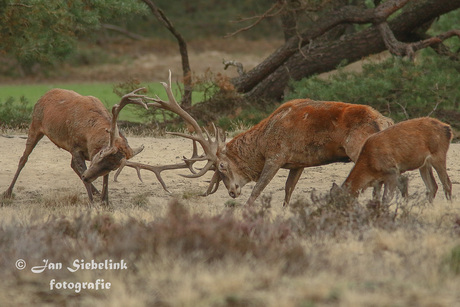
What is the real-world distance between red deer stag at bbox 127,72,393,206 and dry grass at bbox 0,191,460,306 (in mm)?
1603

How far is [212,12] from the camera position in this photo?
2112 inches

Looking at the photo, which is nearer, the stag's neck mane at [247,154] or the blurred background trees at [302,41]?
the stag's neck mane at [247,154]

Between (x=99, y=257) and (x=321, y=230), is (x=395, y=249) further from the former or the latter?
(x=99, y=257)

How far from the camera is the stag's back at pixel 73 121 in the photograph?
1079cm

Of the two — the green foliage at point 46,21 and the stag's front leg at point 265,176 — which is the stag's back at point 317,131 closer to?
the stag's front leg at point 265,176

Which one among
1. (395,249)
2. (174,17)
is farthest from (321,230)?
(174,17)

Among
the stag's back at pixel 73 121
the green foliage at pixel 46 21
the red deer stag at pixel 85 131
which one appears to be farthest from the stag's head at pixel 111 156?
the green foliage at pixel 46 21

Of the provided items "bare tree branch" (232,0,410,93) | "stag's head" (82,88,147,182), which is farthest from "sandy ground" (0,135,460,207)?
"bare tree branch" (232,0,410,93)

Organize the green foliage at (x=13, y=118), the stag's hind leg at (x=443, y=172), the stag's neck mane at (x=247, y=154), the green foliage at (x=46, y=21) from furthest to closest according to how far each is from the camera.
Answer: the green foliage at (x=13, y=118) < the green foliage at (x=46, y=21) < the stag's neck mane at (x=247, y=154) < the stag's hind leg at (x=443, y=172)

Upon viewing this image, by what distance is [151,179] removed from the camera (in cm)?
1356

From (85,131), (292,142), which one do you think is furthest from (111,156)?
(292,142)

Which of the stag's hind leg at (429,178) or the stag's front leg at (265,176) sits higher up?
the stag's hind leg at (429,178)

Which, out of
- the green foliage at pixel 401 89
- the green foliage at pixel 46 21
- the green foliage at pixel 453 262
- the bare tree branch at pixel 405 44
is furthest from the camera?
the bare tree branch at pixel 405 44

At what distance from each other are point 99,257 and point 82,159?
4669 millimetres
